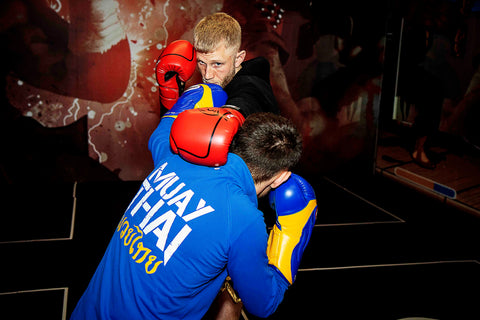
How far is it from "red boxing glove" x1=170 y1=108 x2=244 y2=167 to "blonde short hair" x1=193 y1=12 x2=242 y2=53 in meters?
1.00

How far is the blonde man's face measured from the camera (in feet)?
6.88

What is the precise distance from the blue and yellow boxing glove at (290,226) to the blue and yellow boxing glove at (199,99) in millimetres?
541

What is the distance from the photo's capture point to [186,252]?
0.98 metres

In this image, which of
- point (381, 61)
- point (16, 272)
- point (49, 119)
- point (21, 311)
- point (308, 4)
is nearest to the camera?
point (21, 311)

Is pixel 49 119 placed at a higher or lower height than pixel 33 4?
lower

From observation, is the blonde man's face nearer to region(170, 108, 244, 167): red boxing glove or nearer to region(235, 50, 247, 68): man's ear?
region(235, 50, 247, 68): man's ear

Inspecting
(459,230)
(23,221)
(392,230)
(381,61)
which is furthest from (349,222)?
(23,221)

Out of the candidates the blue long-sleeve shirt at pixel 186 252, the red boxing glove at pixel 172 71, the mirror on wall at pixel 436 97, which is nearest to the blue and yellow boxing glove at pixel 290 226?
the blue long-sleeve shirt at pixel 186 252

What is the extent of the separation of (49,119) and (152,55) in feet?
4.29

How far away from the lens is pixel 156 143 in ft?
4.78

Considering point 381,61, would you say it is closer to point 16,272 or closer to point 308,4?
point 308,4

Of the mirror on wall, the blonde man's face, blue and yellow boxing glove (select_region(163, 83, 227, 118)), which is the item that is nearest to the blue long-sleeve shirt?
blue and yellow boxing glove (select_region(163, 83, 227, 118))

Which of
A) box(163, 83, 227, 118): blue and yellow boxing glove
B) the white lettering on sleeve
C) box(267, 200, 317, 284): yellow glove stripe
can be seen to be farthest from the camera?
box(163, 83, 227, 118): blue and yellow boxing glove

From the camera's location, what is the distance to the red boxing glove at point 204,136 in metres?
1.10
